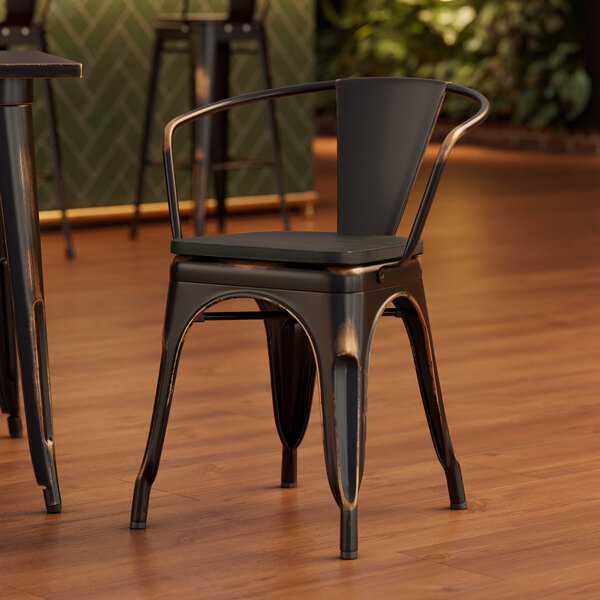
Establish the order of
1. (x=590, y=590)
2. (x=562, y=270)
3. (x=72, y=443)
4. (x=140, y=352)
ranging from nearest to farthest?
(x=590, y=590)
(x=72, y=443)
(x=140, y=352)
(x=562, y=270)

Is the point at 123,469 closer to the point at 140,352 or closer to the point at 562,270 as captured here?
the point at 140,352

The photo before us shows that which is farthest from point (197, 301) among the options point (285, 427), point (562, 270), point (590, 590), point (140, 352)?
point (562, 270)

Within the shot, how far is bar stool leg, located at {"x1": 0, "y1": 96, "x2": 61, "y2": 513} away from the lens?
80.2 inches

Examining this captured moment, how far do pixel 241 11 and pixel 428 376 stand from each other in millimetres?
3540

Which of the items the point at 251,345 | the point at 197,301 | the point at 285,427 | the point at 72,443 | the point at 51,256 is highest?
the point at 197,301

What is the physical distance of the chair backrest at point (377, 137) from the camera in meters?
2.17

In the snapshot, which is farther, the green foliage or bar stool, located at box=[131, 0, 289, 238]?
the green foliage

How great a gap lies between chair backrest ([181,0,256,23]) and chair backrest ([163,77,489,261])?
3229mm

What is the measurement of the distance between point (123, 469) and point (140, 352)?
1065 mm

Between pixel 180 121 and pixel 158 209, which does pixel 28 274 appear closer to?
pixel 180 121

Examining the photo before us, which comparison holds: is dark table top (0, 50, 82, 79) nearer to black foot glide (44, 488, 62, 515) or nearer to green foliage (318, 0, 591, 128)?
black foot glide (44, 488, 62, 515)

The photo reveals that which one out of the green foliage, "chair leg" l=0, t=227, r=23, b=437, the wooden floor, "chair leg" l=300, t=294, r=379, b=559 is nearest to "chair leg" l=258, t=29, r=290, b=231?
the wooden floor

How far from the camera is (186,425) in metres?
2.69

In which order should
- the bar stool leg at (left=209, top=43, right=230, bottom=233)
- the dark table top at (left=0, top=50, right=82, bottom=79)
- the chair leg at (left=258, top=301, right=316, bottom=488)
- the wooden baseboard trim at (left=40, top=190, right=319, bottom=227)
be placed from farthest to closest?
the wooden baseboard trim at (left=40, top=190, right=319, bottom=227) → the bar stool leg at (left=209, top=43, right=230, bottom=233) → the chair leg at (left=258, top=301, right=316, bottom=488) → the dark table top at (left=0, top=50, right=82, bottom=79)
